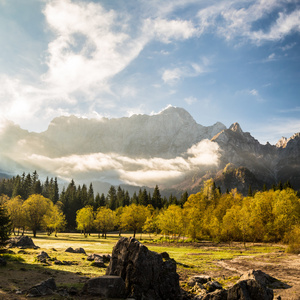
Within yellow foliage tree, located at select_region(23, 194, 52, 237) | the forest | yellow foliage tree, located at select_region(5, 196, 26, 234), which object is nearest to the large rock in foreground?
the forest

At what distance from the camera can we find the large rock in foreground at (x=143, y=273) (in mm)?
18984

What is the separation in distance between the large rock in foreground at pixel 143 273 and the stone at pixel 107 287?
2.86 ft

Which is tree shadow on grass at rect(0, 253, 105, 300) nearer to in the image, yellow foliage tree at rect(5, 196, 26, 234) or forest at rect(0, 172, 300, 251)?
forest at rect(0, 172, 300, 251)

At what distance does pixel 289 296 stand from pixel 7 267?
30501 millimetres

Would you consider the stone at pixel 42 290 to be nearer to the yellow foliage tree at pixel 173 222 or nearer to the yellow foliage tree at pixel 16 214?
the yellow foliage tree at pixel 173 222

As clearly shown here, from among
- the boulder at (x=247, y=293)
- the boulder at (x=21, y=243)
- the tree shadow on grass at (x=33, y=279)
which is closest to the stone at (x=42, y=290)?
the tree shadow on grass at (x=33, y=279)

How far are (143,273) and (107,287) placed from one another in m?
3.15

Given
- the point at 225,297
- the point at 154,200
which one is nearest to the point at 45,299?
the point at 225,297

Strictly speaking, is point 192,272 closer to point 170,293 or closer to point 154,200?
point 170,293

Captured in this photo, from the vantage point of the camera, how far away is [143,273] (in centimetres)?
1930

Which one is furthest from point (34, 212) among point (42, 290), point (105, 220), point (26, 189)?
point (42, 290)

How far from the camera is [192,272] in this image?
3094cm

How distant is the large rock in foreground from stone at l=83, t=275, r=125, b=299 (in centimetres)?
87

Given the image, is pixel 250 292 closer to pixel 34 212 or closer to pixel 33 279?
pixel 33 279
